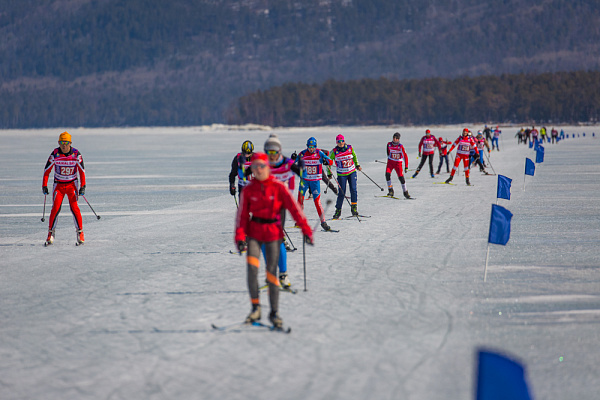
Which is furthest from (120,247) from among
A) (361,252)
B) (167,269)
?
(361,252)

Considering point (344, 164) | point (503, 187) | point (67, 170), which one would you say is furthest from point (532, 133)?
point (67, 170)

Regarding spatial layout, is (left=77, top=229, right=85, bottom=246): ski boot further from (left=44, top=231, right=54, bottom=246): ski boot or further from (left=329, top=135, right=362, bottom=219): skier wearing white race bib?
(left=329, top=135, right=362, bottom=219): skier wearing white race bib

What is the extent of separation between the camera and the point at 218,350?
5609 millimetres

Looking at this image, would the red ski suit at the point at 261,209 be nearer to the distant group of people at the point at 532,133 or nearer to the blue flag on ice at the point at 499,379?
the blue flag on ice at the point at 499,379

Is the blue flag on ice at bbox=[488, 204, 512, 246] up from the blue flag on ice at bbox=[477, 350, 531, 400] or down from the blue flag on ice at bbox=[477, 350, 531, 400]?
down

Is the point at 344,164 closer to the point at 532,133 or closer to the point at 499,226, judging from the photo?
the point at 499,226

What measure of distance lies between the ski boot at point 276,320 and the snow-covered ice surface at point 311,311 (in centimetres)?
9

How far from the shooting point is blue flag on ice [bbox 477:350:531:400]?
275cm

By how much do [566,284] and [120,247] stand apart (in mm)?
6380

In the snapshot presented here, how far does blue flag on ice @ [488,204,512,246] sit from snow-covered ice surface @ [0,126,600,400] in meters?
0.46

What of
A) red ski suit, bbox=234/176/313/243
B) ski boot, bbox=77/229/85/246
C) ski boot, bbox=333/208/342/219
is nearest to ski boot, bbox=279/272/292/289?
red ski suit, bbox=234/176/313/243

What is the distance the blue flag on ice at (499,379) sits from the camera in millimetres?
2752

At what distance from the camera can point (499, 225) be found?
323 inches

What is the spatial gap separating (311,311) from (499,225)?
2736 millimetres
